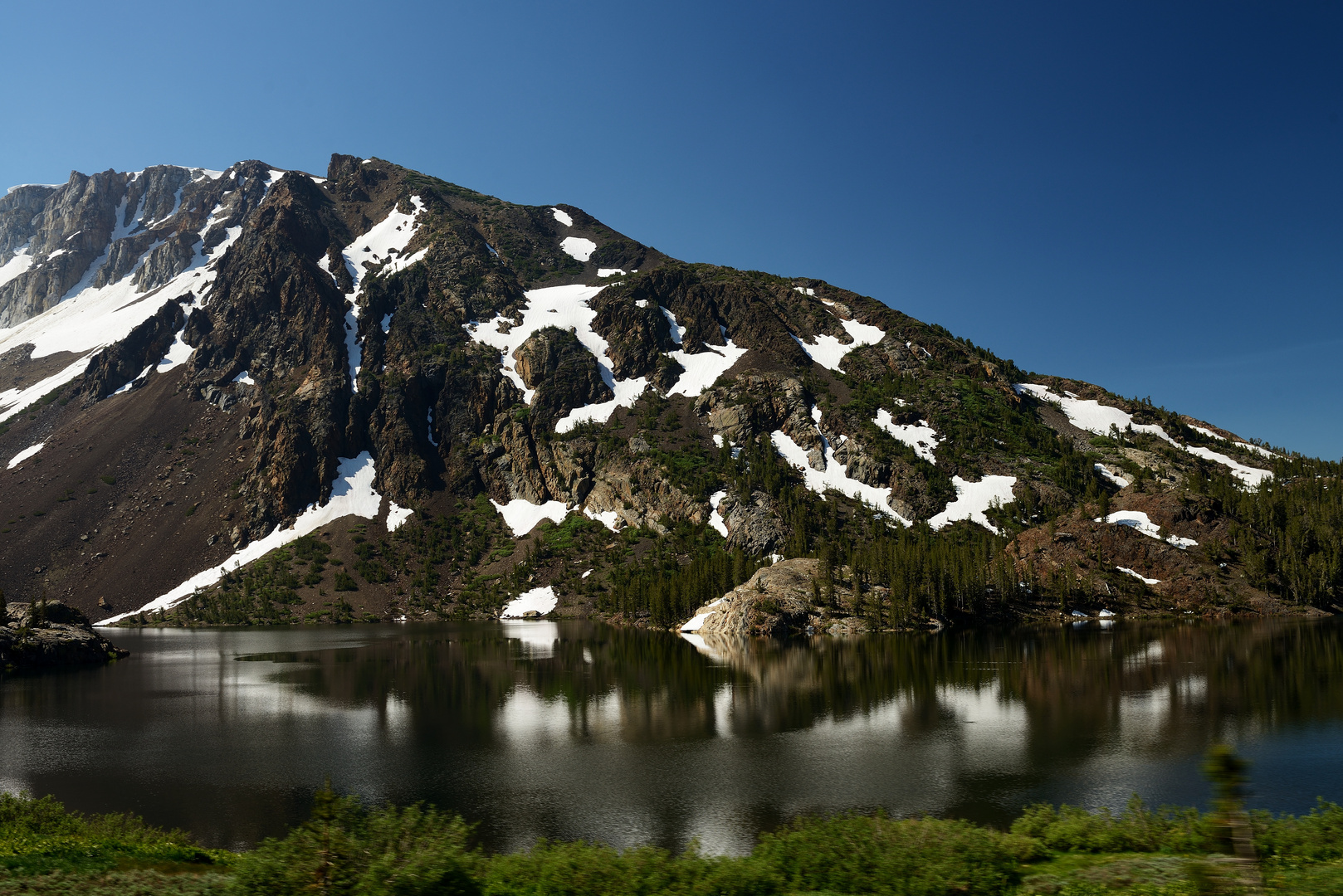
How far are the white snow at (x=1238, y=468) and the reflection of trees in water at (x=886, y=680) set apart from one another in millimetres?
73433

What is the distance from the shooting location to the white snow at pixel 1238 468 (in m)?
146

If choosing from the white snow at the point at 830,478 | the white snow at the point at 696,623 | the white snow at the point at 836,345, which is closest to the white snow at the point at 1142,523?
the white snow at the point at 830,478

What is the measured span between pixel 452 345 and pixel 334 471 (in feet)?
149

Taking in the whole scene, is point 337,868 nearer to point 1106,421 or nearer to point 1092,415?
point 1106,421

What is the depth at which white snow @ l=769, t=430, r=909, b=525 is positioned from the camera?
146350mm

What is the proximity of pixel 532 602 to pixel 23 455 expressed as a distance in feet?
414

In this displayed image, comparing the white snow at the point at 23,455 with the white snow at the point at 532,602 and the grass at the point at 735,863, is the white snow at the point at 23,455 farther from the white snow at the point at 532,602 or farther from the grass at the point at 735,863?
the grass at the point at 735,863

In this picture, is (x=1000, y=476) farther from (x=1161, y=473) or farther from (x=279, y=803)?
(x=279, y=803)

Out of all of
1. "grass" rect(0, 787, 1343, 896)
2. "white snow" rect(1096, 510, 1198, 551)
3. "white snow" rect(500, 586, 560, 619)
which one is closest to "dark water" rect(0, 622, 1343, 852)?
"grass" rect(0, 787, 1343, 896)

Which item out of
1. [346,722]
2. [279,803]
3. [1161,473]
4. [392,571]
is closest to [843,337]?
[1161,473]

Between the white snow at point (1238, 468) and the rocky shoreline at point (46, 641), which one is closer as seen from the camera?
the rocky shoreline at point (46, 641)

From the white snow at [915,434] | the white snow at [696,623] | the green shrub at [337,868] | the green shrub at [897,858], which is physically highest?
the white snow at [915,434]

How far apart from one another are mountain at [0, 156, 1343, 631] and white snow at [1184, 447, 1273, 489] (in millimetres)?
1658

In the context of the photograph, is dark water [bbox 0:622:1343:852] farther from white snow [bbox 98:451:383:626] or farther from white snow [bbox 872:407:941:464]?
white snow [bbox 872:407:941:464]
